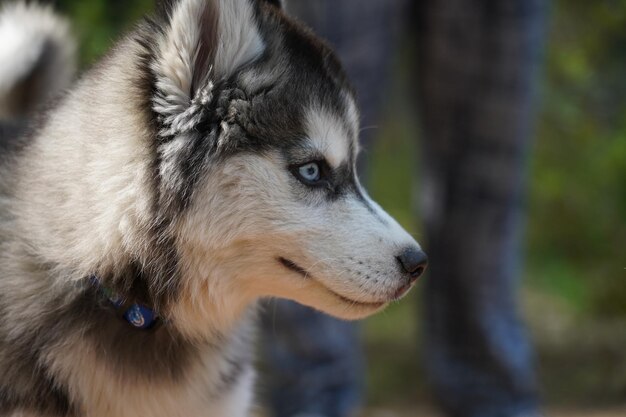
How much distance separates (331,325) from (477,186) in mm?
847

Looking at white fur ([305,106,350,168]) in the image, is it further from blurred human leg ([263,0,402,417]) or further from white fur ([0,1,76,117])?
white fur ([0,1,76,117])

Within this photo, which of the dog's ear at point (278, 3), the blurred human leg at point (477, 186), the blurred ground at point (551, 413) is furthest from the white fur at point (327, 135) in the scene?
the blurred ground at point (551, 413)

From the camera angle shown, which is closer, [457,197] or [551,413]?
[457,197]

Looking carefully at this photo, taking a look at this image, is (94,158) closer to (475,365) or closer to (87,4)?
(87,4)

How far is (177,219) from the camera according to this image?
2281 mm

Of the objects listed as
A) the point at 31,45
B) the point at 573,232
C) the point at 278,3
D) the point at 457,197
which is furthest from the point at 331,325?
the point at 573,232

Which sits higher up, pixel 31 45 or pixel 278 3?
pixel 278 3

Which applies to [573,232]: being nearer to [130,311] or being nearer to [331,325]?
[331,325]

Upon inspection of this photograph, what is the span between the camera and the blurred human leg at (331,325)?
329cm

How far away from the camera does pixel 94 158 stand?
236 cm

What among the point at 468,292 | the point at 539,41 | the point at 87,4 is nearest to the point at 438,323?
the point at 468,292

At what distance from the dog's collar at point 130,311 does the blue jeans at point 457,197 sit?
1.13 m

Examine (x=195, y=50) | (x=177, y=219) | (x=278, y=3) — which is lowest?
(x=177, y=219)

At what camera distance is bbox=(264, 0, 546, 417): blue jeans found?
3.48m
